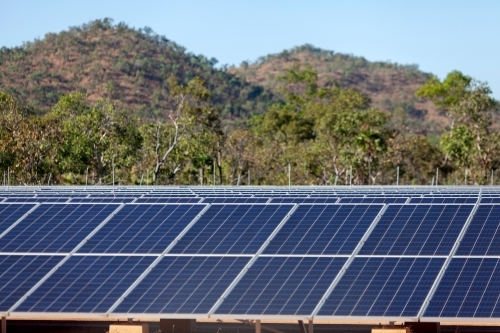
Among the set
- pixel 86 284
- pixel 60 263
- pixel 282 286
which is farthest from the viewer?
pixel 60 263

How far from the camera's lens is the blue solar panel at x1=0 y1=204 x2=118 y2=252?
2022 centimetres

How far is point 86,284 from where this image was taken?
18.4m

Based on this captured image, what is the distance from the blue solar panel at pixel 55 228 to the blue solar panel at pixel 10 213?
0.25 metres

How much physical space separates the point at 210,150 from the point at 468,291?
41701 mm

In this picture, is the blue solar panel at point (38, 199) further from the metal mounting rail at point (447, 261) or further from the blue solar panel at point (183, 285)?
the metal mounting rail at point (447, 261)

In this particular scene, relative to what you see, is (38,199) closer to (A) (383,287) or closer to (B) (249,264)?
(B) (249,264)

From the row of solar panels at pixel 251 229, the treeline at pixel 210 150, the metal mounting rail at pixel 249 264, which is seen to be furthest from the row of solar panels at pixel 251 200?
the treeline at pixel 210 150

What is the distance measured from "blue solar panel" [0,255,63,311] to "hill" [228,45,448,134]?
369 feet

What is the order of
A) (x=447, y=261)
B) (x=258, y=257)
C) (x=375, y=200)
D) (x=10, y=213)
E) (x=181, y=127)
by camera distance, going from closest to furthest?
(x=447, y=261) < (x=258, y=257) < (x=375, y=200) < (x=10, y=213) < (x=181, y=127)

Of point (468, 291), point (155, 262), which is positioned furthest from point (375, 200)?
point (155, 262)

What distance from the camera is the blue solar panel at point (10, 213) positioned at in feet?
71.1

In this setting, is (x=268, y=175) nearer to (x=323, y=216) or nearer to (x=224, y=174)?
(x=224, y=174)

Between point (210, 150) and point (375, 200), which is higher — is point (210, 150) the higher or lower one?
the higher one

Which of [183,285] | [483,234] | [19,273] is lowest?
[183,285]
